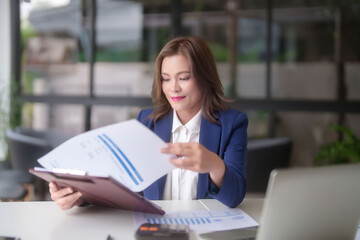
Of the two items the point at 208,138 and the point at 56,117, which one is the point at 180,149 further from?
the point at 56,117

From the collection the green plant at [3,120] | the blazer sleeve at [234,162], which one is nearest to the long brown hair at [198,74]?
the blazer sleeve at [234,162]

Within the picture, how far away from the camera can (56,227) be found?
1.36m

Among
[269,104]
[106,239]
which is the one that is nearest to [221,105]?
[106,239]

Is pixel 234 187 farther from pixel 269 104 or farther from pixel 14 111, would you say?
pixel 14 111

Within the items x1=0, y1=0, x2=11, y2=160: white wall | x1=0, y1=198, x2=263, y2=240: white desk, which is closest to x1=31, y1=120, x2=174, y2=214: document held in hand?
x1=0, y1=198, x2=263, y2=240: white desk

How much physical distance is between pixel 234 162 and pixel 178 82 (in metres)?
0.40

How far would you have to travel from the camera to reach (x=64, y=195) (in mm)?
1475

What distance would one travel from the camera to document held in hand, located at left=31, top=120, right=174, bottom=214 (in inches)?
50.3

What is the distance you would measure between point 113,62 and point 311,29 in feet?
7.48

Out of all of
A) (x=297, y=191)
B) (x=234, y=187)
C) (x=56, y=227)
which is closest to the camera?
(x=297, y=191)

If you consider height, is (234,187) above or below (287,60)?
below

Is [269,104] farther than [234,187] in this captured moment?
Yes

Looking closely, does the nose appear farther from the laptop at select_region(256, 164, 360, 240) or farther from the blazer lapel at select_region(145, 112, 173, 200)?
the laptop at select_region(256, 164, 360, 240)

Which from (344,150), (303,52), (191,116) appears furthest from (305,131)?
(191,116)
